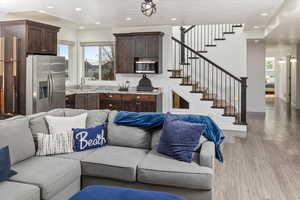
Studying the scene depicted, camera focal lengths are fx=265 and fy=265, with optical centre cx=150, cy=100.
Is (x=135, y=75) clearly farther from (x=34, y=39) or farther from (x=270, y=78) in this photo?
(x=270, y=78)

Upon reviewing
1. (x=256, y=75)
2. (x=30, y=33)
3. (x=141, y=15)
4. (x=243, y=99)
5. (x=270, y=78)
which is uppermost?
(x=141, y=15)

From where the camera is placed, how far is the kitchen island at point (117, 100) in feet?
23.5

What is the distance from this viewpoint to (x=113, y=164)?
2.92 meters

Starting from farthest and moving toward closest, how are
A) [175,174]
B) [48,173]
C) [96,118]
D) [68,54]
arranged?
1. [68,54]
2. [96,118]
3. [175,174]
4. [48,173]

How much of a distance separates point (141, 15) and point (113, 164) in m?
4.32

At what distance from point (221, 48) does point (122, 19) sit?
355 cm

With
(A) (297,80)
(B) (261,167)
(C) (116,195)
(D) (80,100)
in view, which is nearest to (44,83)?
(D) (80,100)

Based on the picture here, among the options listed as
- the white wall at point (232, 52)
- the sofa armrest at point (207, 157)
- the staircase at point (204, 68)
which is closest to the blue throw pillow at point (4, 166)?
the sofa armrest at point (207, 157)

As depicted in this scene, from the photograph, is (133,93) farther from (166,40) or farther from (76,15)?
(76,15)

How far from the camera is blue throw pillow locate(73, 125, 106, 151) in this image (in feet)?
10.9

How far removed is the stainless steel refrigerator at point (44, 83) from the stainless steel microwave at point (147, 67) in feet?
7.00

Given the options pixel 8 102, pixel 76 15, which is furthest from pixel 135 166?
pixel 76 15

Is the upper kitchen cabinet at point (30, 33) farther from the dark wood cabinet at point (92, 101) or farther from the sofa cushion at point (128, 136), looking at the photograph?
the sofa cushion at point (128, 136)

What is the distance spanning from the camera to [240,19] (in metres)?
6.68
